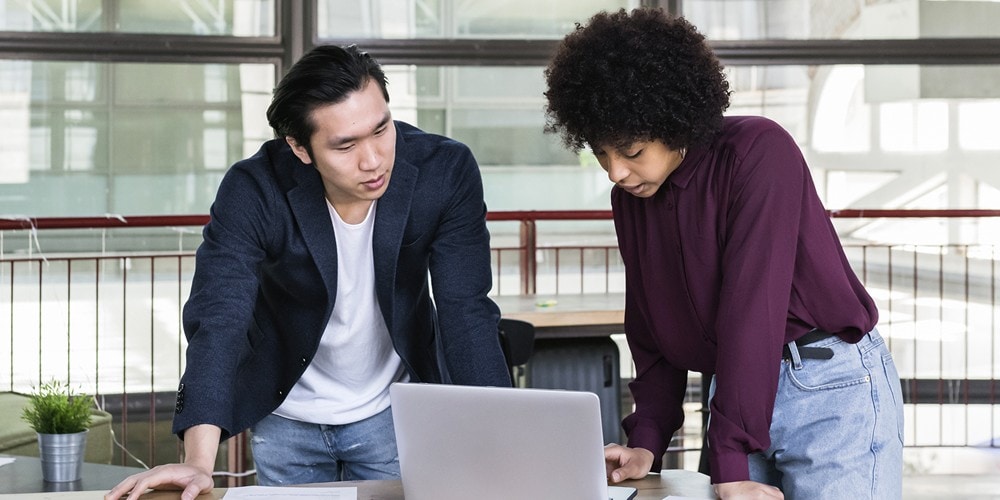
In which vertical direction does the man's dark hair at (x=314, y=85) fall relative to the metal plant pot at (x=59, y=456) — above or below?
above

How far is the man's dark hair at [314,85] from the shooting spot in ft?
6.13

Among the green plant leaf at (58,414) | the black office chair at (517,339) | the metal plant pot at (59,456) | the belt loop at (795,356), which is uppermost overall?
the belt loop at (795,356)

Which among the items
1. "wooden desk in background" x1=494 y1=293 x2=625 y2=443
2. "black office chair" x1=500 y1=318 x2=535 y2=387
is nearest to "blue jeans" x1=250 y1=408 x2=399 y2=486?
"black office chair" x1=500 y1=318 x2=535 y2=387

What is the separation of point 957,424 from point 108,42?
4.33 metres

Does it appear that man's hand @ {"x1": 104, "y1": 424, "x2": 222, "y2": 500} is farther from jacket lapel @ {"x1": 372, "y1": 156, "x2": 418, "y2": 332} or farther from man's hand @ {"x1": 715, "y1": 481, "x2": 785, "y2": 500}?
man's hand @ {"x1": 715, "y1": 481, "x2": 785, "y2": 500}

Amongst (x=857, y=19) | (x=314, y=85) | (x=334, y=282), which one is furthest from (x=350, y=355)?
(x=857, y=19)

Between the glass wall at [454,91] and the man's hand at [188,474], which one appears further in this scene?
the glass wall at [454,91]

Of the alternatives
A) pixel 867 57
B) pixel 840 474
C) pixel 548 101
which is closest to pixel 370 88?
pixel 548 101

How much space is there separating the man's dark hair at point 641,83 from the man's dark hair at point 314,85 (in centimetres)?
39

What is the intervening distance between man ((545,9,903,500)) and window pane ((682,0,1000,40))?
4.46 meters

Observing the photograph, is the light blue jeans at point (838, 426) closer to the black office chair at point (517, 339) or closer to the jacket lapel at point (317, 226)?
the jacket lapel at point (317, 226)

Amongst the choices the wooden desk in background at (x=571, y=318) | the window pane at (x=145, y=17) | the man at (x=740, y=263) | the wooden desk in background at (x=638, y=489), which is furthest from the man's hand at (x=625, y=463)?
the window pane at (x=145, y=17)

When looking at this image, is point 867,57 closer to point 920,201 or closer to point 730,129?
point 920,201

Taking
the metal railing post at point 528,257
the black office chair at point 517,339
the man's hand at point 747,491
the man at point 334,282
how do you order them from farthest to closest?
the metal railing post at point 528,257, the black office chair at point 517,339, the man at point 334,282, the man's hand at point 747,491
